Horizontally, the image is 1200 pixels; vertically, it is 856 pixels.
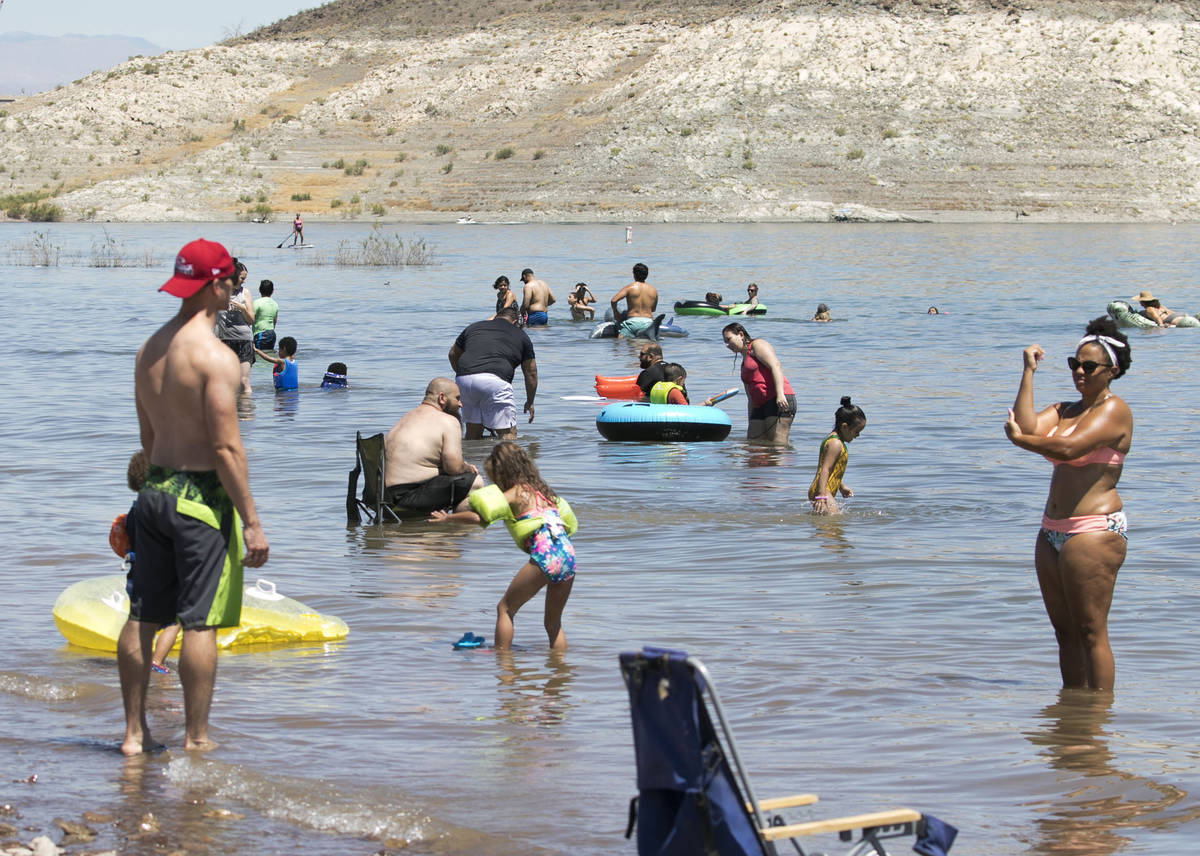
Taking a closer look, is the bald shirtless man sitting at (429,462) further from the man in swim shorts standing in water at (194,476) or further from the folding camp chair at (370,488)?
the man in swim shorts standing in water at (194,476)

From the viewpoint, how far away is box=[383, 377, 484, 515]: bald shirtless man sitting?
37.1 ft

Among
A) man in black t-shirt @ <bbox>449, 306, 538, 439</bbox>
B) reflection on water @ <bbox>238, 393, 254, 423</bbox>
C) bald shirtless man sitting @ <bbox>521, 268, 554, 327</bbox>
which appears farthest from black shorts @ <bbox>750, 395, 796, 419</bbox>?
bald shirtless man sitting @ <bbox>521, 268, 554, 327</bbox>

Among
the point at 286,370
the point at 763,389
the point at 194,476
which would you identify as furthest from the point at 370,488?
the point at 286,370

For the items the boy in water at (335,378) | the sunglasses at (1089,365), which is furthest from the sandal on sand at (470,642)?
the boy in water at (335,378)

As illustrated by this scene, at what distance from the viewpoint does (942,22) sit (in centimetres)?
8838

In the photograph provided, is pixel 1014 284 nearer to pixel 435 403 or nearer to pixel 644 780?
pixel 435 403

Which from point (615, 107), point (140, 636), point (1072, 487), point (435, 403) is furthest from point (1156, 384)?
point (615, 107)

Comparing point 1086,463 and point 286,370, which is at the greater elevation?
point 1086,463

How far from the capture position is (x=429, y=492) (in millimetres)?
11422

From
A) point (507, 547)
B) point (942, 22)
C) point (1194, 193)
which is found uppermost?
point (942, 22)

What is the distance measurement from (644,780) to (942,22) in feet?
295

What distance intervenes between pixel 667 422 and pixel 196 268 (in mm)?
10513

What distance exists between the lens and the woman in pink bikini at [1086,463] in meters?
6.28

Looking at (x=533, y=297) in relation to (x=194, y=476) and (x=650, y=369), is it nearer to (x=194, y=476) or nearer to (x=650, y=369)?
(x=650, y=369)
